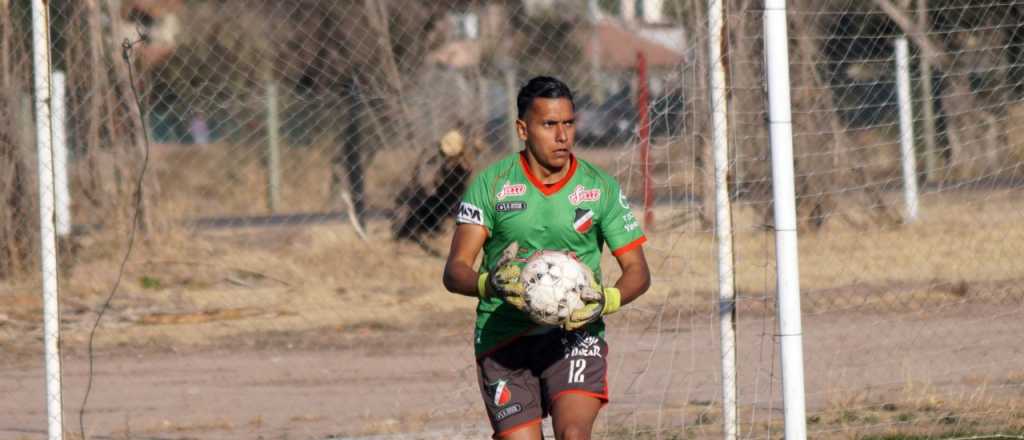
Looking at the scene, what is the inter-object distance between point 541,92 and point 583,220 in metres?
0.45

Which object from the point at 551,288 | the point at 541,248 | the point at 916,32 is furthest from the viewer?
the point at 916,32

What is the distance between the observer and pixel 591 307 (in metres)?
4.23

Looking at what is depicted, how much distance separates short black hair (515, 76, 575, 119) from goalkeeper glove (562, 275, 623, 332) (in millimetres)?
662

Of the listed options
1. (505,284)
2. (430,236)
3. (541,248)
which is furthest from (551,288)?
(430,236)

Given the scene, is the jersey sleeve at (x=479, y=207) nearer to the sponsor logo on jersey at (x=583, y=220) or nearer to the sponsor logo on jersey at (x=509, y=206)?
the sponsor logo on jersey at (x=509, y=206)

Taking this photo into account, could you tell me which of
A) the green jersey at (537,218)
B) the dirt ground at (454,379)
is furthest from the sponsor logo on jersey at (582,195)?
the dirt ground at (454,379)

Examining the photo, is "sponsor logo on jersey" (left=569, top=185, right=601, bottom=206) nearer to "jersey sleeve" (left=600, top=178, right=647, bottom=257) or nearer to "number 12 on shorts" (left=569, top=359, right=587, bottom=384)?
"jersey sleeve" (left=600, top=178, right=647, bottom=257)

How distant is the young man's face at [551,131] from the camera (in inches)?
179

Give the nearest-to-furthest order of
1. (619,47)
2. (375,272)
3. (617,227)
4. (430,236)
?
(617,227), (375,272), (430,236), (619,47)

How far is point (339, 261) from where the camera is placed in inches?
509

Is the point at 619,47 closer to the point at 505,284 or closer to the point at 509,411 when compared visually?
the point at 509,411

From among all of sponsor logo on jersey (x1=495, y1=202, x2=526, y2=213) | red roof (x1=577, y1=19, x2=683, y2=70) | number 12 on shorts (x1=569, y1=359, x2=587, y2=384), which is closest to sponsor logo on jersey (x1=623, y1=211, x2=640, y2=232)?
sponsor logo on jersey (x1=495, y1=202, x2=526, y2=213)

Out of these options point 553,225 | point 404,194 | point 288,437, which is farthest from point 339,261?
point 553,225

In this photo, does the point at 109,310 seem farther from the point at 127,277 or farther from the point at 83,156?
the point at 83,156
